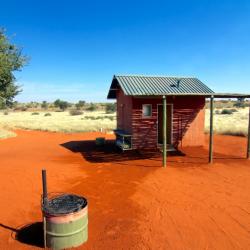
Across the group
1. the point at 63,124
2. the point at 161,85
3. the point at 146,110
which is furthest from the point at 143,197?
the point at 63,124

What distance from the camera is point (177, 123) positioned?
49.6 feet

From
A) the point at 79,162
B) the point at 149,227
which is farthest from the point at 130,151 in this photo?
the point at 149,227

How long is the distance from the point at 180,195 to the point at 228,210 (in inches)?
57.9

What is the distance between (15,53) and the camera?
22.2 m

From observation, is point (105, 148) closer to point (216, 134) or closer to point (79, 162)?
point (79, 162)

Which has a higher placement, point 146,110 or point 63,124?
point 146,110

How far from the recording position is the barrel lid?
5072 millimetres

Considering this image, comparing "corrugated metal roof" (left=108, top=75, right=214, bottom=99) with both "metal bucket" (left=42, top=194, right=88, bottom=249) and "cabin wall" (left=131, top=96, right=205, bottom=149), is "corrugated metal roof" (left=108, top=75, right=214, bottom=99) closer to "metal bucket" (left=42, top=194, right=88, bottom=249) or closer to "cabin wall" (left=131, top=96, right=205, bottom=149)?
"cabin wall" (left=131, top=96, right=205, bottom=149)

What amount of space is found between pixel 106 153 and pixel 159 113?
3852 millimetres

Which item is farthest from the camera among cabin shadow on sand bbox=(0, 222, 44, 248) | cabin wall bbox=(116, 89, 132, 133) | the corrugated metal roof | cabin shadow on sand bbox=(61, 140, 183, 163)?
cabin wall bbox=(116, 89, 132, 133)

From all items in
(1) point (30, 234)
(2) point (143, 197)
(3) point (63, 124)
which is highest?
(3) point (63, 124)

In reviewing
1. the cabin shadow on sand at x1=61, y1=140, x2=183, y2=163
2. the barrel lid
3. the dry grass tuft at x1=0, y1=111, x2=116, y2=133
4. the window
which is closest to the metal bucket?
the barrel lid

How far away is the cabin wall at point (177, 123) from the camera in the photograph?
570 inches

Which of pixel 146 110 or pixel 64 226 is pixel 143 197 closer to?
pixel 64 226
